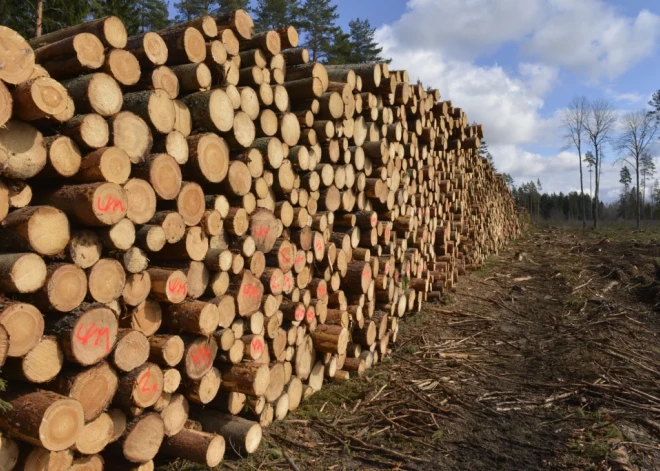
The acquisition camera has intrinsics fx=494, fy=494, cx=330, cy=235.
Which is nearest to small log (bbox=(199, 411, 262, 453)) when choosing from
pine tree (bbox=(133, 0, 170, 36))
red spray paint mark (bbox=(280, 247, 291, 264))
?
red spray paint mark (bbox=(280, 247, 291, 264))

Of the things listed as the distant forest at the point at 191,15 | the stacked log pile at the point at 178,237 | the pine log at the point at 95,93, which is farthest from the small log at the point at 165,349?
the distant forest at the point at 191,15

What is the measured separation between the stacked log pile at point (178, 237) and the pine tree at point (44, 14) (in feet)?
40.7

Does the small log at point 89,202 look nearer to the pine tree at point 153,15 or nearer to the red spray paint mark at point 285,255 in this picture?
the red spray paint mark at point 285,255

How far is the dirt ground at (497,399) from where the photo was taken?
375cm

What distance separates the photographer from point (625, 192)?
66.6 meters

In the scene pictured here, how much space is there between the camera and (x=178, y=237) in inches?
129

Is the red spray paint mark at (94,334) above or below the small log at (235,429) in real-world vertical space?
above

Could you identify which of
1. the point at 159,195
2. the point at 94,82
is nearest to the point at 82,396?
the point at 159,195

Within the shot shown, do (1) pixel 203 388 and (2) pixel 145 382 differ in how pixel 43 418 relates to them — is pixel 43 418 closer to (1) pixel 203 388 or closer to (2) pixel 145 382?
(2) pixel 145 382

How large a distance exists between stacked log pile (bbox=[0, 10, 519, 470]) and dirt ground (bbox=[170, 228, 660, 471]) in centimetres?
36

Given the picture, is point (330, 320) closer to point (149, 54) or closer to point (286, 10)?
point (149, 54)

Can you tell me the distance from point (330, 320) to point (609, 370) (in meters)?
3.12

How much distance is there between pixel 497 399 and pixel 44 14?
16.1 metres

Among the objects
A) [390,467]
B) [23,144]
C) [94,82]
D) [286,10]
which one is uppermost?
[286,10]
